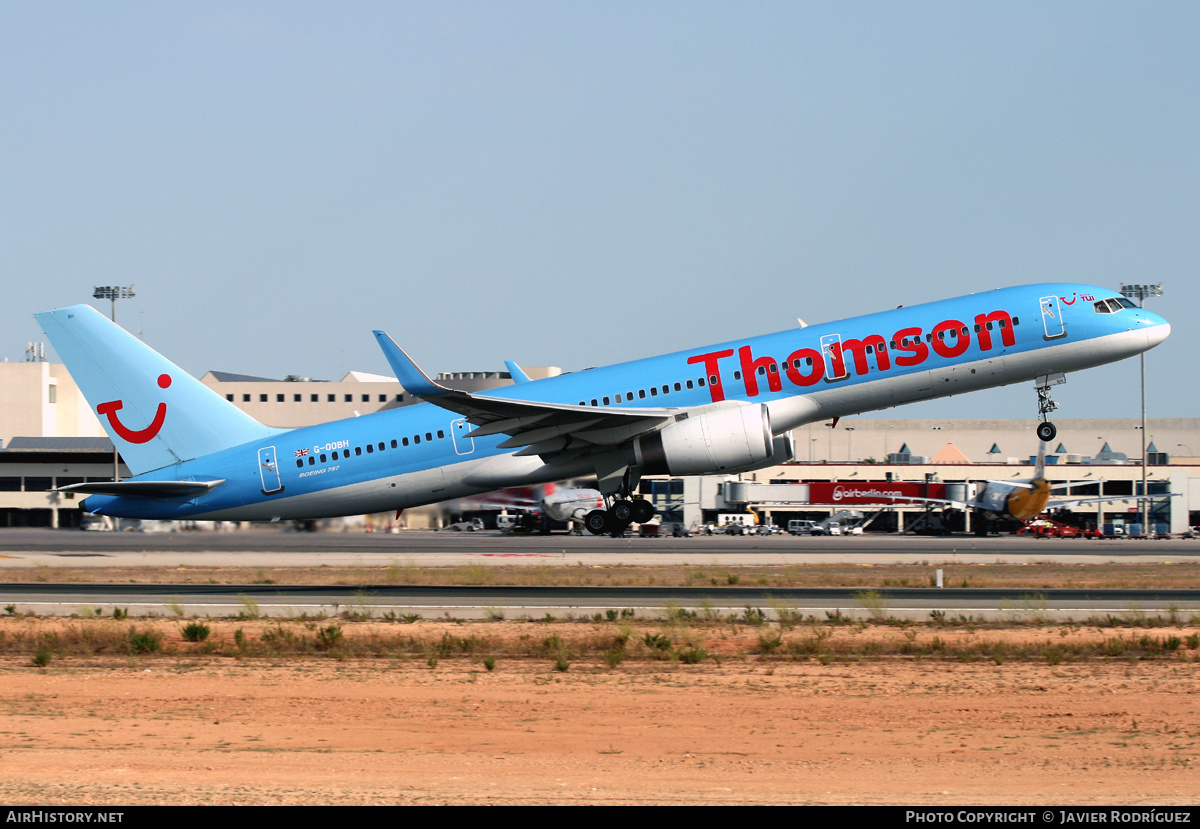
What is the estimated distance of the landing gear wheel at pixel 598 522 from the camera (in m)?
32.2

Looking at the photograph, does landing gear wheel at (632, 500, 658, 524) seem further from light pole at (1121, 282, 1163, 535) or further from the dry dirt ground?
light pole at (1121, 282, 1163, 535)

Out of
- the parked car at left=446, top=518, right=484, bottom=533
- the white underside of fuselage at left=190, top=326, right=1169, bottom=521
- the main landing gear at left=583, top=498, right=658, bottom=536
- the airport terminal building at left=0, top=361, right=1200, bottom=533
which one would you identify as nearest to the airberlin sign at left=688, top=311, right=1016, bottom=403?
the white underside of fuselage at left=190, top=326, right=1169, bottom=521

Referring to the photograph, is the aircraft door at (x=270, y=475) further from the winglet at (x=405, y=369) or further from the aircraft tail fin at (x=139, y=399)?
the winglet at (x=405, y=369)

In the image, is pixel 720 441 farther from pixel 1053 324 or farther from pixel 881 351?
pixel 1053 324

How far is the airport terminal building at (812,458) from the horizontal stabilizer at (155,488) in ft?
106

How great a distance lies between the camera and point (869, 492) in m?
85.8

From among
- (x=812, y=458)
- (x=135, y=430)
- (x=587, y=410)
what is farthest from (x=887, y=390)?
(x=812, y=458)

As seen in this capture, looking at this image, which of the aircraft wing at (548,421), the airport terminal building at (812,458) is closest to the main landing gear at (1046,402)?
the aircraft wing at (548,421)

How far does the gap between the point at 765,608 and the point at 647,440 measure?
515 centimetres

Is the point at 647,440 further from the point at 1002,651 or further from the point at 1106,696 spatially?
the point at 1106,696

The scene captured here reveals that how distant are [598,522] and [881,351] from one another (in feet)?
28.6

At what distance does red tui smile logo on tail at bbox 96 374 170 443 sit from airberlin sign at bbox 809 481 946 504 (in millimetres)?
59023

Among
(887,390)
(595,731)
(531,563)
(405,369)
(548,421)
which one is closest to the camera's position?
(595,731)

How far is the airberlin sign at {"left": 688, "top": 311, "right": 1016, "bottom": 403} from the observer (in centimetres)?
2936
